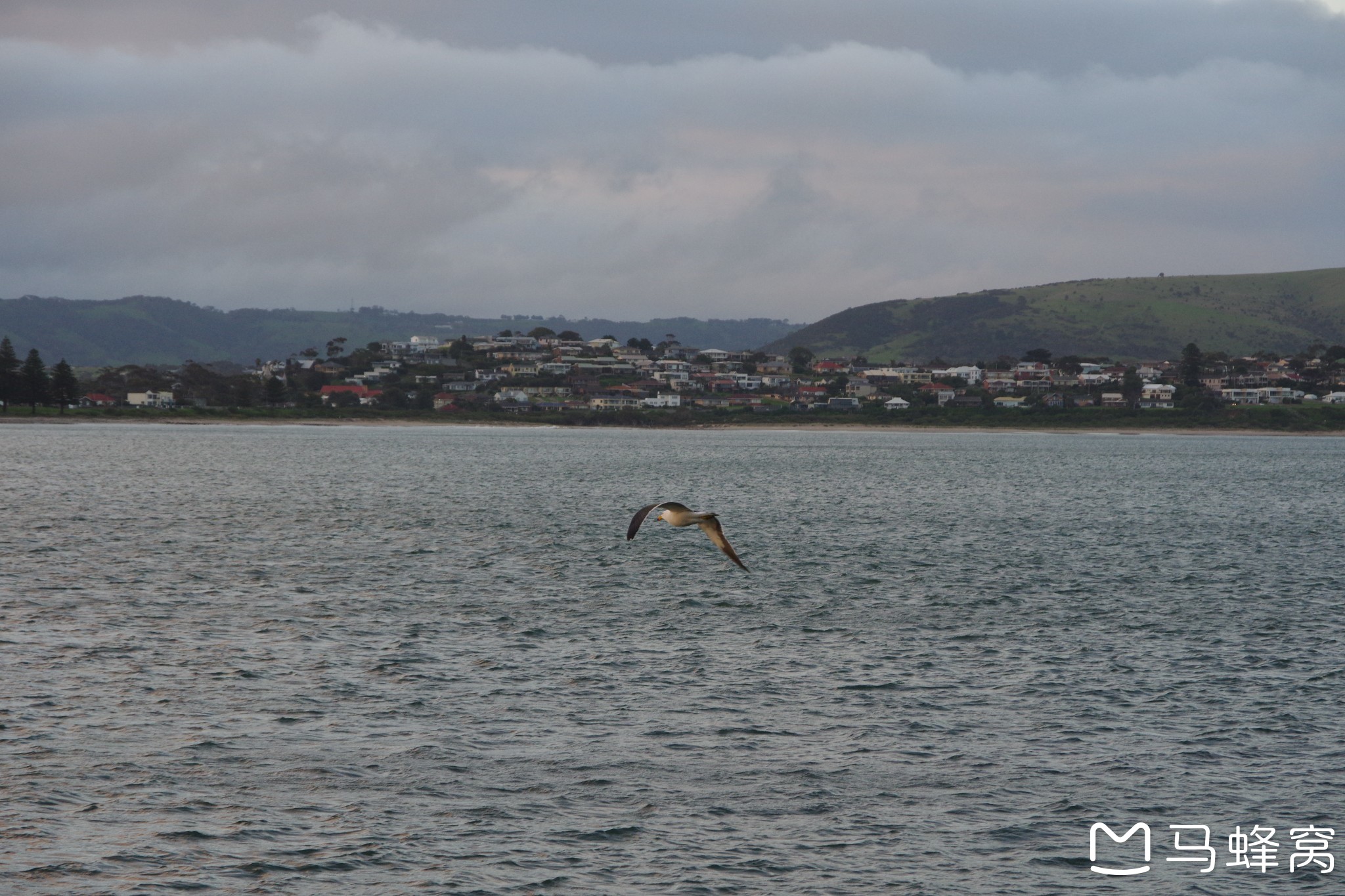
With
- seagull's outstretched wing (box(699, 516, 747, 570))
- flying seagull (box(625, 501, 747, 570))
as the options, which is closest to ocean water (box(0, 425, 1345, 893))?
seagull's outstretched wing (box(699, 516, 747, 570))

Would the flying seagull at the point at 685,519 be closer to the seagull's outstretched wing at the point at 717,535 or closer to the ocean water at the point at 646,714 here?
the seagull's outstretched wing at the point at 717,535

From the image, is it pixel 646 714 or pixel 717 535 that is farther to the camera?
pixel 646 714

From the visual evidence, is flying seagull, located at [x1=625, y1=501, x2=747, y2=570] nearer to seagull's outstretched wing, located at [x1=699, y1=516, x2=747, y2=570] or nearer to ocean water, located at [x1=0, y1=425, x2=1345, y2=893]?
seagull's outstretched wing, located at [x1=699, y1=516, x2=747, y2=570]

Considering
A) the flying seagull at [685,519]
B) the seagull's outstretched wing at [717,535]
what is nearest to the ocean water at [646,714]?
the seagull's outstretched wing at [717,535]

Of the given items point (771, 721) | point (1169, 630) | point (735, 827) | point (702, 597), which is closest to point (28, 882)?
point (735, 827)

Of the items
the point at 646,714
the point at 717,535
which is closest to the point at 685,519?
the point at 717,535

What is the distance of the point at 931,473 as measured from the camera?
135m

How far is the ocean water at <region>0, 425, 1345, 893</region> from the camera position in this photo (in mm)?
20188

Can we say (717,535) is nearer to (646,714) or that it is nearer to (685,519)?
(685,519)

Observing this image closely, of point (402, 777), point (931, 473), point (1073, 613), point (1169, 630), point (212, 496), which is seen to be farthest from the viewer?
point (931, 473)

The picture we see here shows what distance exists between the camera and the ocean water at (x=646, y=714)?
20.2 meters

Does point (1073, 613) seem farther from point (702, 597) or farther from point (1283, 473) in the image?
point (1283, 473)

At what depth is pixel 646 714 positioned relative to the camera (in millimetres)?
28141

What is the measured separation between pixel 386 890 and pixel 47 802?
7051 mm
